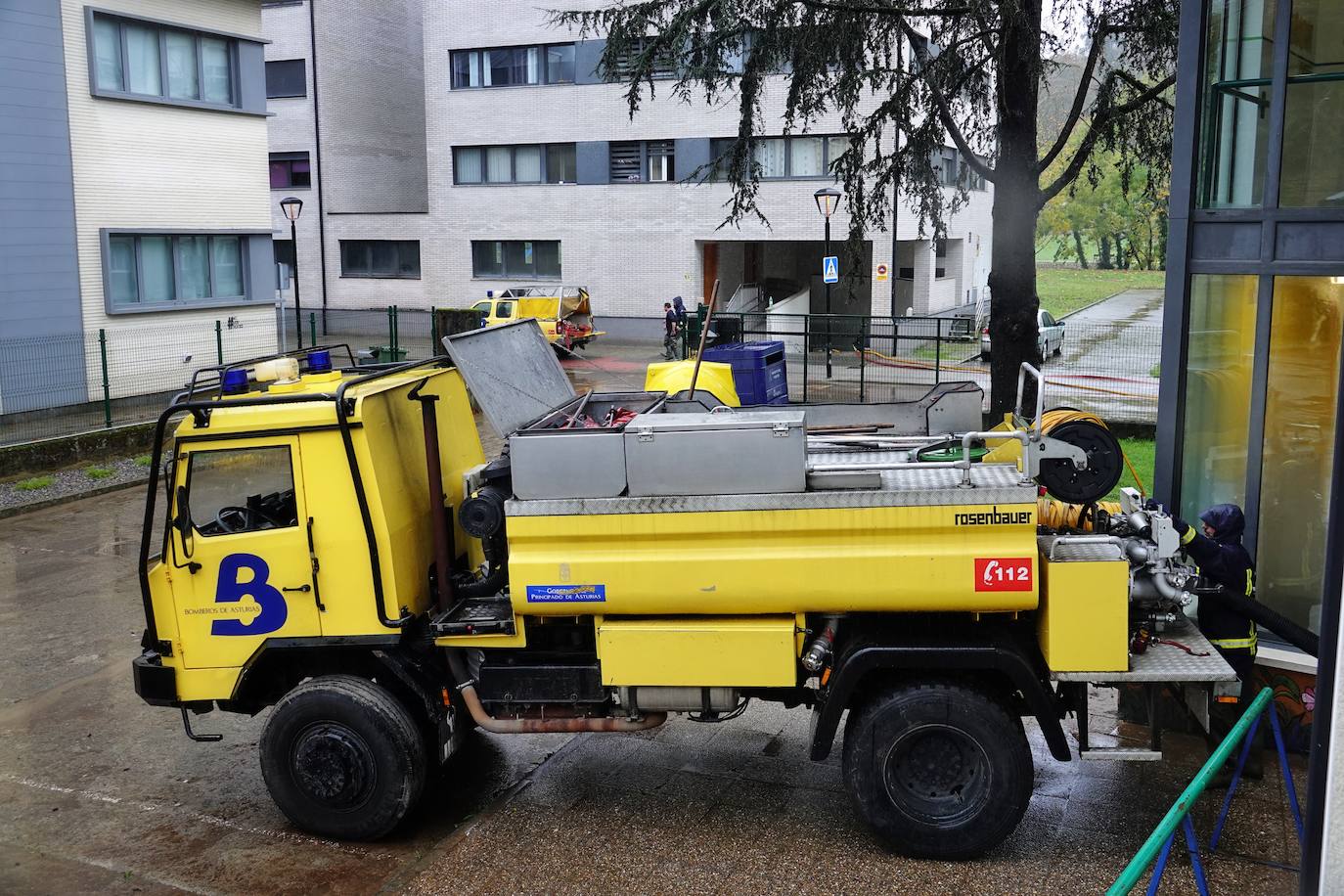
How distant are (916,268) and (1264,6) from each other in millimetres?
31241

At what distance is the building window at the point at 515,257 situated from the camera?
3938cm

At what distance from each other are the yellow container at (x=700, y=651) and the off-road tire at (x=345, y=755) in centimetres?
124

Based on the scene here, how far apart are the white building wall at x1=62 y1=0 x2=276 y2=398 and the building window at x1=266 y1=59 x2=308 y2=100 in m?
17.9

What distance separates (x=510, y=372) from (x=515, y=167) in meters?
33.3

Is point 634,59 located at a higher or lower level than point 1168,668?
higher

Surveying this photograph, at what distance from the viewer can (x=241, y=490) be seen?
6898mm

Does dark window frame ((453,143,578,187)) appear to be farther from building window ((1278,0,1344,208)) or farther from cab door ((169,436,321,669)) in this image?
cab door ((169,436,321,669))

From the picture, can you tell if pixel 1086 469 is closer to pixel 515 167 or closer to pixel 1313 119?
pixel 1313 119

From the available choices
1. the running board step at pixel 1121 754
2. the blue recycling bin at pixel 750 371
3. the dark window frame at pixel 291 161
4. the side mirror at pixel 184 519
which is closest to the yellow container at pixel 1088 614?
the running board step at pixel 1121 754

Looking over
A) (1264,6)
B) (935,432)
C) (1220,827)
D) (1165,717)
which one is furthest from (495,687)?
(1264,6)

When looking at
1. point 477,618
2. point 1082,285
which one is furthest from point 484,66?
point 1082,285

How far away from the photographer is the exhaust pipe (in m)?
6.80

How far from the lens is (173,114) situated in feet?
73.8

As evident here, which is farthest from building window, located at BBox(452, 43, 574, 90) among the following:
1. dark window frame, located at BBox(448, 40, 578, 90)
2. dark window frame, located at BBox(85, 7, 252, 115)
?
dark window frame, located at BBox(85, 7, 252, 115)
